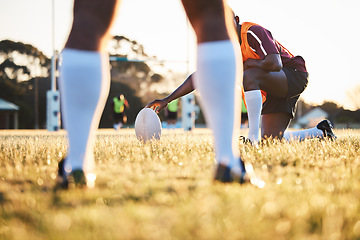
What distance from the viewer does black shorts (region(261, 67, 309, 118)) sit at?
3.88 m

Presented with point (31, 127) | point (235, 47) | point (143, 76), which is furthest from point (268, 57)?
point (143, 76)

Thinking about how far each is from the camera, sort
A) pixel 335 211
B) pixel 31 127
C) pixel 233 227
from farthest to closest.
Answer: pixel 31 127 < pixel 335 211 < pixel 233 227

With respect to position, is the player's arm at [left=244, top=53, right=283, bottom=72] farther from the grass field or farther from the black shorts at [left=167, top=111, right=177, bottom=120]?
the black shorts at [left=167, top=111, right=177, bottom=120]

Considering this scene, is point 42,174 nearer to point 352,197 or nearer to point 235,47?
point 235,47

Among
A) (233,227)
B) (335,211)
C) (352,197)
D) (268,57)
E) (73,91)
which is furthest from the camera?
(268,57)

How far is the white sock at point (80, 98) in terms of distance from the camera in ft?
4.71

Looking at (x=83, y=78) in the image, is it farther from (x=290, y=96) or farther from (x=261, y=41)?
(x=290, y=96)

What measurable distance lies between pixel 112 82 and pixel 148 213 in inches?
1374

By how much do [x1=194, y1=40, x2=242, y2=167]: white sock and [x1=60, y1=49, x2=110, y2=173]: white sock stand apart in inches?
16.3

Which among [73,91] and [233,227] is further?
[73,91]

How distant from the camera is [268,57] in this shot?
346 cm

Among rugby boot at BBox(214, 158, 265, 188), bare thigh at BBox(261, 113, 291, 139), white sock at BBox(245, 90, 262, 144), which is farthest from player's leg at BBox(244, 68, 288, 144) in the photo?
rugby boot at BBox(214, 158, 265, 188)

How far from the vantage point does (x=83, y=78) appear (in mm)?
1445

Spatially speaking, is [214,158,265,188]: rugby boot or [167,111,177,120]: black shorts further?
[167,111,177,120]: black shorts
